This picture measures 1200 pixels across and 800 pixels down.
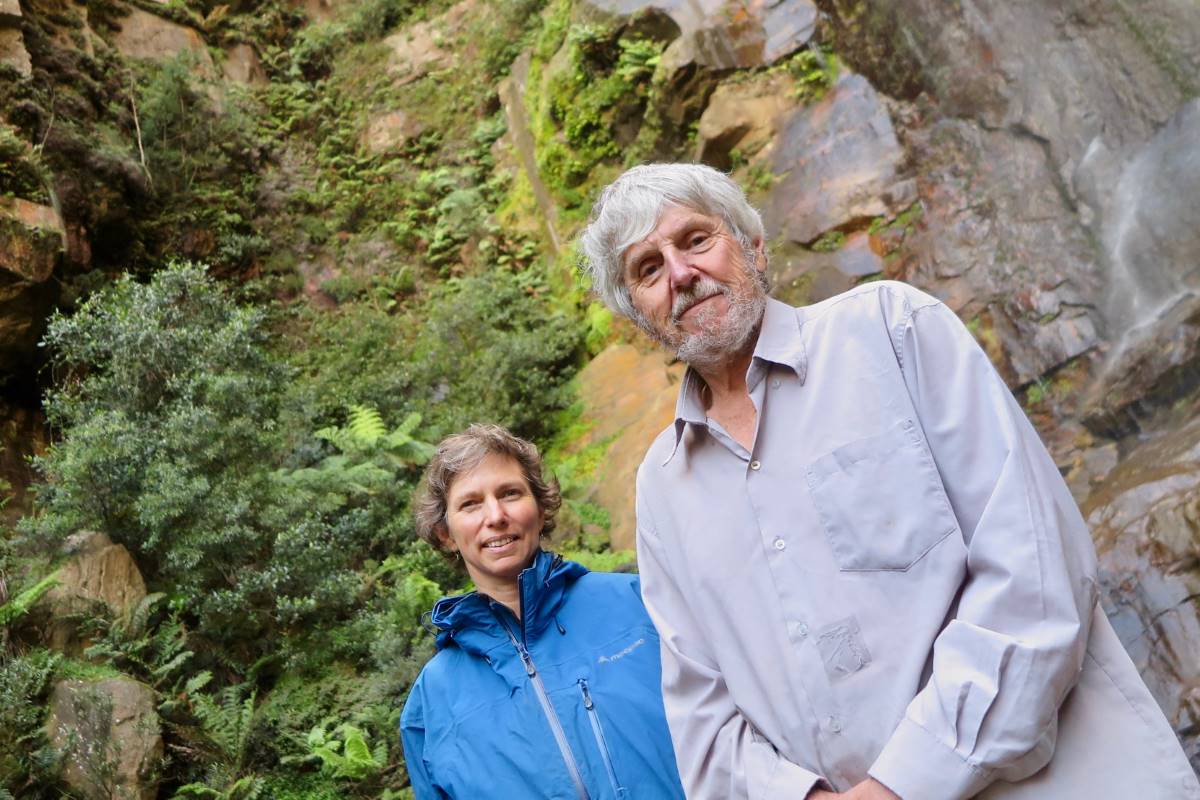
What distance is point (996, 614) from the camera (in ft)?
5.02

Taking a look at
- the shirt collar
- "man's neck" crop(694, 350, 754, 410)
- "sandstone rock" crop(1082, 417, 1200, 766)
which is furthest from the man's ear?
"sandstone rock" crop(1082, 417, 1200, 766)

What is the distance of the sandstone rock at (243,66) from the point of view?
55.1ft

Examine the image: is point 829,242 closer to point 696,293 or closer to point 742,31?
point 742,31

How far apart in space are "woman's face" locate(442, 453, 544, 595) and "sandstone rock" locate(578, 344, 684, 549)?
402cm

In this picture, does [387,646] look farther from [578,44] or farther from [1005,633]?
[578,44]

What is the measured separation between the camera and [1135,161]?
651cm

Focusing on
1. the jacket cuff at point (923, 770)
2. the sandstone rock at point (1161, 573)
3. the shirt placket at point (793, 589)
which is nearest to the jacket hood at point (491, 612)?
the shirt placket at point (793, 589)

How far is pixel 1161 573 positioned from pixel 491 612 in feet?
11.9

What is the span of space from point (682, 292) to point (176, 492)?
5.57 meters

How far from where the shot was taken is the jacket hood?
2.65 m

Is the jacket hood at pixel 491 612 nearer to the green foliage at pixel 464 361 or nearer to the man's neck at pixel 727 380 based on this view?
the man's neck at pixel 727 380

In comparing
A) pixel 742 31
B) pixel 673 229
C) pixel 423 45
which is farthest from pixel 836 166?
pixel 423 45

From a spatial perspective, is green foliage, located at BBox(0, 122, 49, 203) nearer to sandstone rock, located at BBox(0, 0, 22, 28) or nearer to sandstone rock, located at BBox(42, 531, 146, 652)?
sandstone rock, located at BBox(0, 0, 22, 28)

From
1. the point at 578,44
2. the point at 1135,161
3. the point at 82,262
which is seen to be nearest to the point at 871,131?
the point at 1135,161
